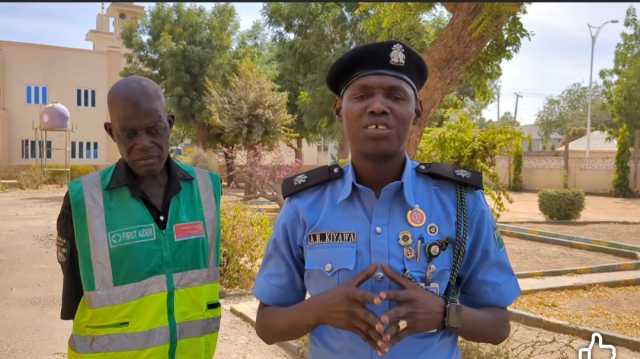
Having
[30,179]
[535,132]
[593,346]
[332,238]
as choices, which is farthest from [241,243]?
[535,132]

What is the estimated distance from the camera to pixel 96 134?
3434cm

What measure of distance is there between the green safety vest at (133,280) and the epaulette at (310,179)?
644 millimetres

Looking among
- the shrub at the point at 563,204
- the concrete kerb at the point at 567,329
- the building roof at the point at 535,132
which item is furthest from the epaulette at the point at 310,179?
the building roof at the point at 535,132

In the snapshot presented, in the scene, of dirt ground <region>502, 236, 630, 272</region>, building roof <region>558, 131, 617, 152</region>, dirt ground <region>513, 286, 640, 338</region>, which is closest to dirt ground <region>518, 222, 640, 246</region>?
dirt ground <region>502, 236, 630, 272</region>

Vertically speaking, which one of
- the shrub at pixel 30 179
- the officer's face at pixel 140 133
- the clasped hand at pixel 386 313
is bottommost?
A: the shrub at pixel 30 179

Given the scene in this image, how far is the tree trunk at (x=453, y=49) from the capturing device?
24.0 ft

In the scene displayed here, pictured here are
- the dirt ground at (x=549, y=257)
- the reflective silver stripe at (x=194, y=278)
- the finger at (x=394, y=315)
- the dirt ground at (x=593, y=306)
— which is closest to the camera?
the finger at (x=394, y=315)

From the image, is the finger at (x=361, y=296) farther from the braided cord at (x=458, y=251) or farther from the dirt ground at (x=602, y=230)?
the dirt ground at (x=602, y=230)

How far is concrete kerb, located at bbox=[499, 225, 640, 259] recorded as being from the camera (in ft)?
31.5

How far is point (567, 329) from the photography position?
16.5 ft

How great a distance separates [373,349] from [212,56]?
26384mm

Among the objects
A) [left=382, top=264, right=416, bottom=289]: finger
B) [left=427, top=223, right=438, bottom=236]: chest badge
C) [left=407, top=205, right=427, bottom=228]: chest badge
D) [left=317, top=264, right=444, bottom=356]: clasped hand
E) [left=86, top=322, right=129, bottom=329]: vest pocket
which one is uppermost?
[left=407, top=205, right=427, bottom=228]: chest badge

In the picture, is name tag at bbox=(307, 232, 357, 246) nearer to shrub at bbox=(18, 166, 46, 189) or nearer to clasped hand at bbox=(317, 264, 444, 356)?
clasped hand at bbox=(317, 264, 444, 356)

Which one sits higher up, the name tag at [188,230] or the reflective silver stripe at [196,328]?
the name tag at [188,230]
